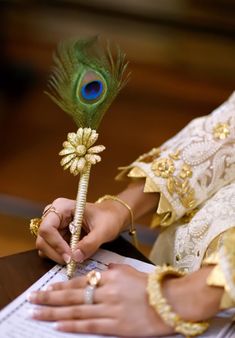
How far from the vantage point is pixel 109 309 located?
748mm

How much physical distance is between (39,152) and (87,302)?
5.92 ft

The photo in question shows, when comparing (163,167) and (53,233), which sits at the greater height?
(163,167)

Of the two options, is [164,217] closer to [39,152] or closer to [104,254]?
[104,254]

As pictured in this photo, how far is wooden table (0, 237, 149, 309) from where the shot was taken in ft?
2.68

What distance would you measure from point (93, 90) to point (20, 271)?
272mm

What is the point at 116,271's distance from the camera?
0.77m

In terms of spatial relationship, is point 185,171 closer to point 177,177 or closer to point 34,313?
point 177,177

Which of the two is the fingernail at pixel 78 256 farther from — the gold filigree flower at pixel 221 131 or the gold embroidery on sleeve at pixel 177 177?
the gold filigree flower at pixel 221 131

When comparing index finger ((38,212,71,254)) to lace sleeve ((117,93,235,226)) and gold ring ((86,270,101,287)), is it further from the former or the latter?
lace sleeve ((117,93,235,226))

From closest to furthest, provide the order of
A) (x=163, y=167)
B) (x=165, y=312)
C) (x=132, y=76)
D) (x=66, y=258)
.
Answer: (x=165, y=312) → (x=66, y=258) → (x=163, y=167) → (x=132, y=76)

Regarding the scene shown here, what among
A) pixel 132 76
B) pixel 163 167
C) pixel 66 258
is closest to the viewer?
pixel 66 258

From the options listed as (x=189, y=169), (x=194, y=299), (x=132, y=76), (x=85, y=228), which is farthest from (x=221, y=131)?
(x=132, y=76)

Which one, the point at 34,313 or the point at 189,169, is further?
the point at 189,169

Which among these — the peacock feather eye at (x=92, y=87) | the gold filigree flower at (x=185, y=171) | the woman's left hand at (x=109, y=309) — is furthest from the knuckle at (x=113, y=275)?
the gold filigree flower at (x=185, y=171)
